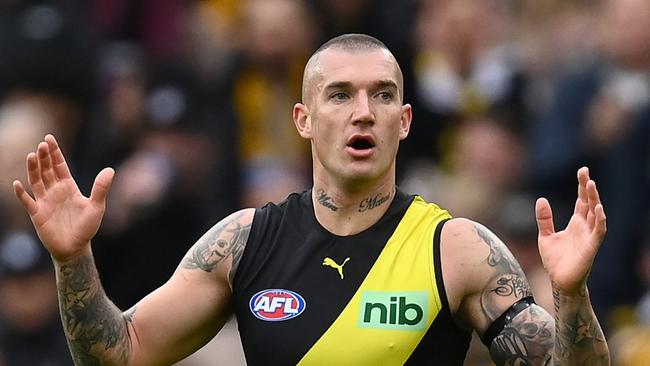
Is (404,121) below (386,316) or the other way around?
the other way around

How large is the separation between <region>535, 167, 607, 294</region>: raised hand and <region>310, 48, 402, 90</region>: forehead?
1.06 m

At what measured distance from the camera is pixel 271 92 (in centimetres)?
1188

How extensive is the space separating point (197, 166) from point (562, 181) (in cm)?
267

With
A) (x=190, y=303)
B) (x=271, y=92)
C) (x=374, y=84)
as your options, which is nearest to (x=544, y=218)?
(x=374, y=84)

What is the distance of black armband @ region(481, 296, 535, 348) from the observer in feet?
22.5

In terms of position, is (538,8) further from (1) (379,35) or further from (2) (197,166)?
(2) (197,166)

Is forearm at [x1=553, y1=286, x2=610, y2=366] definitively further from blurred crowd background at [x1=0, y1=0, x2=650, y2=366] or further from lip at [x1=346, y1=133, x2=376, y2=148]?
blurred crowd background at [x1=0, y1=0, x2=650, y2=366]

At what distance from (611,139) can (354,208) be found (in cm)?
420

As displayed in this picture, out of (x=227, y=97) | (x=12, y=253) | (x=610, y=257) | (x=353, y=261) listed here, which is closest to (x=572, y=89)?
(x=610, y=257)

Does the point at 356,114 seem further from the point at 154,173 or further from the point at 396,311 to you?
the point at 154,173

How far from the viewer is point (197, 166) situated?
12.0m

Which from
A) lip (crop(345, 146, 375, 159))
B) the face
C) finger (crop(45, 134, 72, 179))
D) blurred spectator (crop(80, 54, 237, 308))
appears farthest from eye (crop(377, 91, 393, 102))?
blurred spectator (crop(80, 54, 237, 308))

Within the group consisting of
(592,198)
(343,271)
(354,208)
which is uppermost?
(592,198)

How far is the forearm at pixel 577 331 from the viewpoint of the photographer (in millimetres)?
6523
